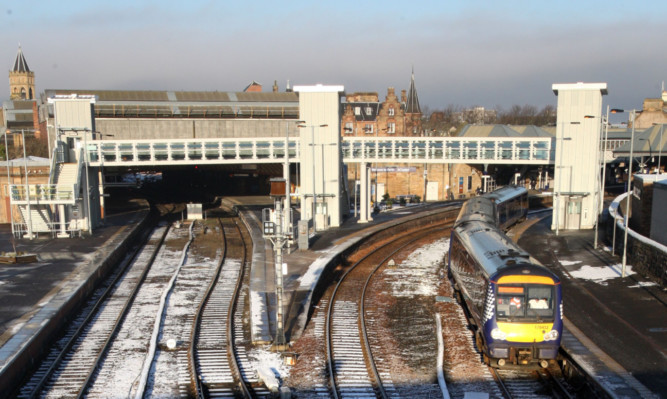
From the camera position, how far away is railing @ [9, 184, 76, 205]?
105 feet

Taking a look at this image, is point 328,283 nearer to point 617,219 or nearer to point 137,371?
point 137,371

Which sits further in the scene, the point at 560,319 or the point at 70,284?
the point at 70,284

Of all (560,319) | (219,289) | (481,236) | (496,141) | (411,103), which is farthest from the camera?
(411,103)

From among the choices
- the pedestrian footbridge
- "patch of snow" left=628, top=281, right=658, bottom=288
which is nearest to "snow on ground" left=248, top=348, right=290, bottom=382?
"patch of snow" left=628, top=281, right=658, bottom=288

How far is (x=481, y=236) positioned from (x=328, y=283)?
742 centimetres

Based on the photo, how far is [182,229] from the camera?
38406mm

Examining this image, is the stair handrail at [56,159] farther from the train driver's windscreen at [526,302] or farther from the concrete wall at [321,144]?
the train driver's windscreen at [526,302]

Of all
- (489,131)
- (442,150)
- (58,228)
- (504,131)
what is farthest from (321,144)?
(489,131)

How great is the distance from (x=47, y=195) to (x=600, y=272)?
28.3 meters

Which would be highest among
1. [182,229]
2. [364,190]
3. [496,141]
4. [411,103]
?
[411,103]

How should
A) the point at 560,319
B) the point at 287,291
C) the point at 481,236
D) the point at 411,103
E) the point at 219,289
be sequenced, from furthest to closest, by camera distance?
the point at 411,103, the point at 219,289, the point at 287,291, the point at 481,236, the point at 560,319

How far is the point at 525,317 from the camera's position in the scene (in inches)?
535

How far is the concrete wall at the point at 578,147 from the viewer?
32812mm

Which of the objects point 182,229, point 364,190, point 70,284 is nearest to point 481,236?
point 70,284
